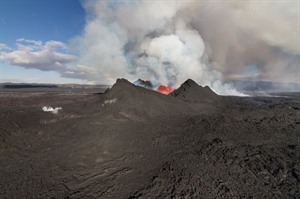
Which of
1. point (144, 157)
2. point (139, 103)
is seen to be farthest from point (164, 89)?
point (144, 157)

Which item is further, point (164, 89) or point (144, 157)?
point (164, 89)

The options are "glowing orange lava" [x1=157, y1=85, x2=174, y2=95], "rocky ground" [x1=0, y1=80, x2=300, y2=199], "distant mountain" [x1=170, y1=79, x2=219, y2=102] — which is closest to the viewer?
"rocky ground" [x1=0, y1=80, x2=300, y2=199]

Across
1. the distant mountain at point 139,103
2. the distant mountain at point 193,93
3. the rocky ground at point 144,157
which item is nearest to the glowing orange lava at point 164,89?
the distant mountain at point 193,93

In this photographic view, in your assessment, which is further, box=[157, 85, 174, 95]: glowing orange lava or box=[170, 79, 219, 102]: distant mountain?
box=[157, 85, 174, 95]: glowing orange lava

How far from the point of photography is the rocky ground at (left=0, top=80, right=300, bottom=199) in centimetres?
1258

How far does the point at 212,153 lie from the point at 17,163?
13.4 meters

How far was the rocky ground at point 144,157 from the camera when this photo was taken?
12578 millimetres

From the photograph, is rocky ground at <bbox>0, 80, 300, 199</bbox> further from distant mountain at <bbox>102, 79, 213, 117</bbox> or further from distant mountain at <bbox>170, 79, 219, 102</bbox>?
distant mountain at <bbox>170, 79, 219, 102</bbox>

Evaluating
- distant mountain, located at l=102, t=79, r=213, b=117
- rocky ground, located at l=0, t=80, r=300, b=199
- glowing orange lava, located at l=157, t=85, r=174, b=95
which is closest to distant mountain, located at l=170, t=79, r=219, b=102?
glowing orange lava, located at l=157, t=85, r=174, b=95

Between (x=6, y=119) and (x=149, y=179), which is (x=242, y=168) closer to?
(x=149, y=179)

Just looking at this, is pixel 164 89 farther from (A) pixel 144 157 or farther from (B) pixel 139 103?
(A) pixel 144 157

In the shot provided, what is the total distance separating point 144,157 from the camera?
17.0 meters

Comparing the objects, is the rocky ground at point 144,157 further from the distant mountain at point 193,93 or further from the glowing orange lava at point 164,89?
the glowing orange lava at point 164,89

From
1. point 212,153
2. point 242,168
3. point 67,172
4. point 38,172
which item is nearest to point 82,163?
point 67,172
